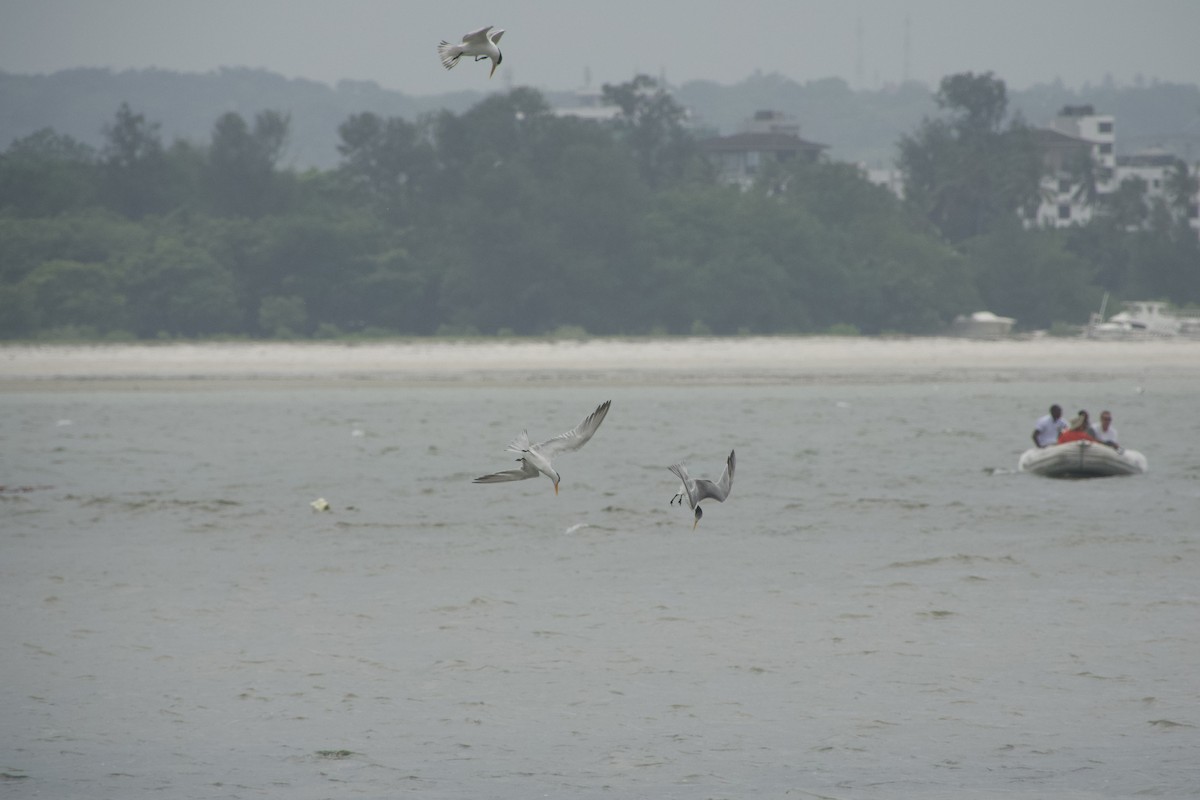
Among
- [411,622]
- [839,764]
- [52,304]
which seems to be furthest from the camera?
[52,304]

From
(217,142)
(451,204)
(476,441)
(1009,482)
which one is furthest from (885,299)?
(1009,482)

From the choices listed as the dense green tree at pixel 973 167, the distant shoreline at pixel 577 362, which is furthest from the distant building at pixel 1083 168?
the distant shoreline at pixel 577 362

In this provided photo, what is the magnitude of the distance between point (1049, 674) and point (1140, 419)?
95.2 ft

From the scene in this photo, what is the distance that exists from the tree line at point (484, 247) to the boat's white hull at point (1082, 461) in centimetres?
4649

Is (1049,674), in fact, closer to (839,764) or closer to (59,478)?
(839,764)

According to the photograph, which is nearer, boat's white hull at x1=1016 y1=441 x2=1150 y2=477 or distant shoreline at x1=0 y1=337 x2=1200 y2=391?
boat's white hull at x1=1016 y1=441 x2=1150 y2=477

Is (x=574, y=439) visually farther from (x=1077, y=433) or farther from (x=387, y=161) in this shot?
(x=387, y=161)

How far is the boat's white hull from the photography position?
3050 centimetres

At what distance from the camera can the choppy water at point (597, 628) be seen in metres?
15.5

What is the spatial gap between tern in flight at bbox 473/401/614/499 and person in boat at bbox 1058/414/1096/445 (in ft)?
73.8

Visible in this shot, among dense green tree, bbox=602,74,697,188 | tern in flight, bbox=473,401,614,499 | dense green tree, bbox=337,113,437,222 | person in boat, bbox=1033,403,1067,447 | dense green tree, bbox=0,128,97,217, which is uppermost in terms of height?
dense green tree, bbox=602,74,697,188

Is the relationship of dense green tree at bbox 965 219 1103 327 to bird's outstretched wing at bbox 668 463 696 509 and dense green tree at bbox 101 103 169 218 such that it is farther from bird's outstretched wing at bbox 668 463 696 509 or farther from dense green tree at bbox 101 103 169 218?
bird's outstretched wing at bbox 668 463 696 509

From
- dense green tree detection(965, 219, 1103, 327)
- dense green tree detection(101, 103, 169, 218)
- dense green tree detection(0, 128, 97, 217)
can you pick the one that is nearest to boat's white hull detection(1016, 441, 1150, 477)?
dense green tree detection(965, 219, 1103, 327)

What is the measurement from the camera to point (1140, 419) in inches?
1783
